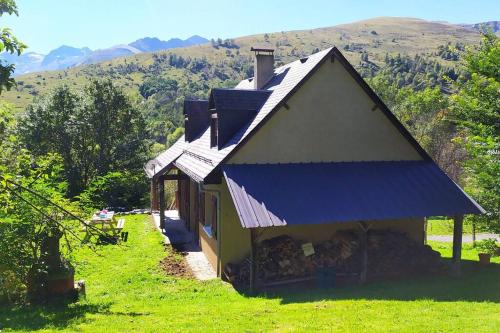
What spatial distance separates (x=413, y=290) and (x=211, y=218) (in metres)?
7.46

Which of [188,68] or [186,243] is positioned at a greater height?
[188,68]

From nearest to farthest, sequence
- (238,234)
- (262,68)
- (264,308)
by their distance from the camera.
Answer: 1. (264,308)
2. (238,234)
3. (262,68)

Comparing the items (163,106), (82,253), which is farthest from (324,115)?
(163,106)

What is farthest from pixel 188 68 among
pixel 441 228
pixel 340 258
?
pixel 340 258

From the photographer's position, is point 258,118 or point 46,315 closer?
point 46,315

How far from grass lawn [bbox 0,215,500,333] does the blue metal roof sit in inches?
83.7

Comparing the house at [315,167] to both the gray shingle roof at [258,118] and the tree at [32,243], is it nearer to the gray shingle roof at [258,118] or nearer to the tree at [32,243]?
the gray shingle roof at [258,118]

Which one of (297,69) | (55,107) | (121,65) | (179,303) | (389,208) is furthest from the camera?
(121,65)

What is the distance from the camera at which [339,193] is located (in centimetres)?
1320

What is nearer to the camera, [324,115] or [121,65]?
[324,115]

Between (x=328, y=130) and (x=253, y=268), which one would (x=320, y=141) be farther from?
(x=253, y=268)

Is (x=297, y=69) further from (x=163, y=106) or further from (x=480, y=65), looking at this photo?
(x=163, y=106)

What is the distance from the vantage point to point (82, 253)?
16.7 m

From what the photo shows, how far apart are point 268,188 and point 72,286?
628cm
